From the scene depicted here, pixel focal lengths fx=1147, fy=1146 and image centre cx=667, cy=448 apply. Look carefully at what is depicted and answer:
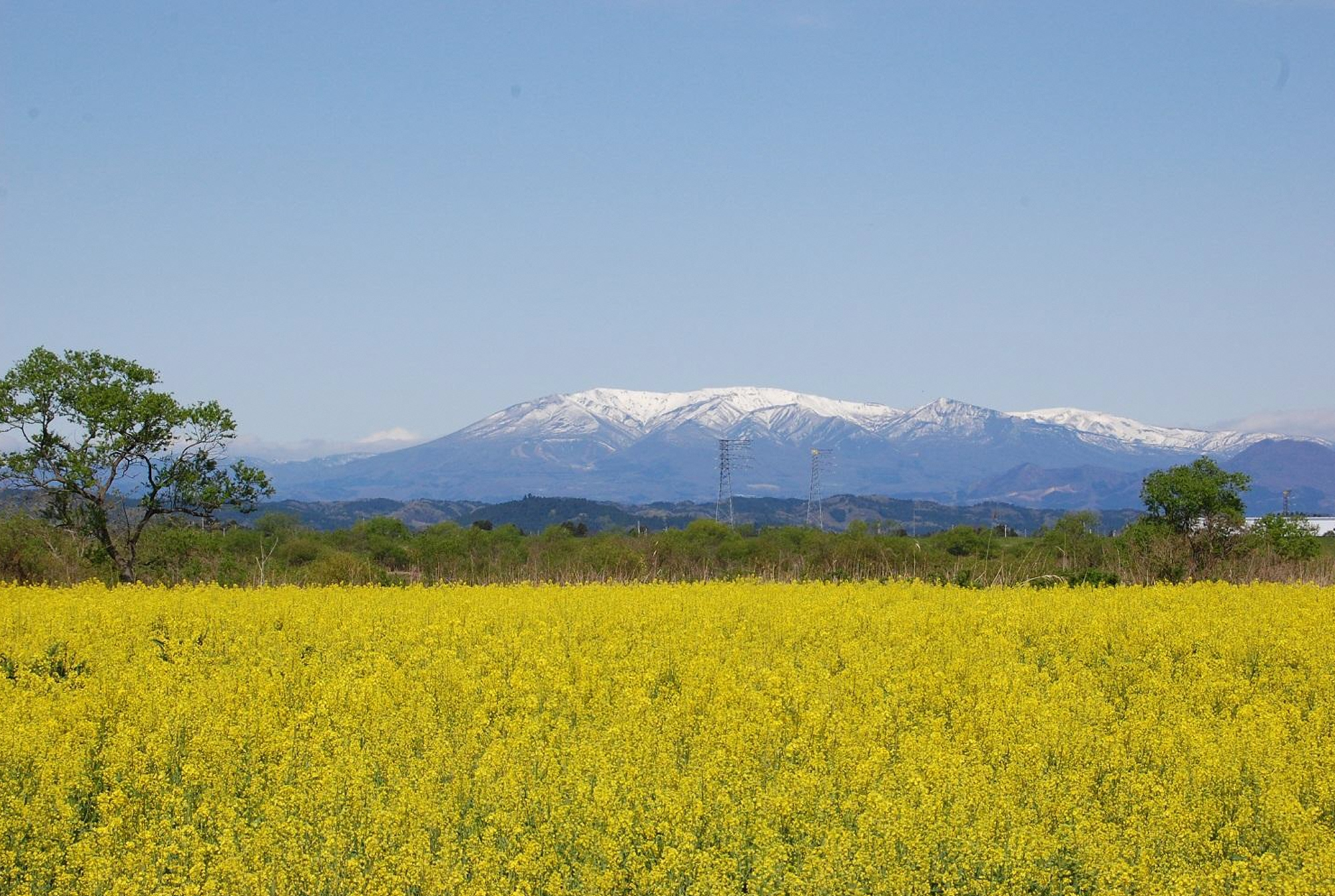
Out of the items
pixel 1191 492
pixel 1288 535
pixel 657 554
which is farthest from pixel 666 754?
pixel 1288 535

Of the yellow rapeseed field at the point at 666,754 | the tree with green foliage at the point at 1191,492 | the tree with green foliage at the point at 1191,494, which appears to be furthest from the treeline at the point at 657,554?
the yellow rapeseed field at the point at 666,754

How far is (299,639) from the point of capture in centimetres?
1457

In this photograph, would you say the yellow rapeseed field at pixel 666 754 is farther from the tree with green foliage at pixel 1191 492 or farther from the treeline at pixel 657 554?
the tree with green foliage at pixel 1191 492

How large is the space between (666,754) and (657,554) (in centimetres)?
3821

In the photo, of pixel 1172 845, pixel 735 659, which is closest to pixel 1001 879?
pixel 1172 845

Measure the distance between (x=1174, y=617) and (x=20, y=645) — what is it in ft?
48.8

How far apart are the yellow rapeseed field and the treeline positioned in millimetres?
10158

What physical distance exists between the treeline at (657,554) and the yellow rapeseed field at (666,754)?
10158mm

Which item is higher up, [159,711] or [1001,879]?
[159,711]

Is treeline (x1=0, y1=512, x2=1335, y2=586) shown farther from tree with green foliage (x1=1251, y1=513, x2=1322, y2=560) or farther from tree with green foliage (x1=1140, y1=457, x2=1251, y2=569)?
tree with green foliage (x1=1140, y1=457, x2=1251, y2=569)

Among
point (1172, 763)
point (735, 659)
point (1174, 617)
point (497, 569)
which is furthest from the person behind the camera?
point (497, 569)

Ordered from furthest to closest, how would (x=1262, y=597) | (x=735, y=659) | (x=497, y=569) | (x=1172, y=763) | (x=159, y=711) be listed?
(x=497, y=569) → (x=1262, y=597) → (x=735, y=659) → (x=159, y=711) → (x=1172, y=763)

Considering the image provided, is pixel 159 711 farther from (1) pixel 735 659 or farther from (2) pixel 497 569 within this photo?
(2) pixel 497 569

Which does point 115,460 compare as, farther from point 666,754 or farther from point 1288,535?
point 1288,535
